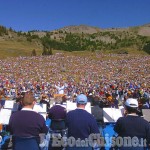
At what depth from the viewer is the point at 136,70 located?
5541cm

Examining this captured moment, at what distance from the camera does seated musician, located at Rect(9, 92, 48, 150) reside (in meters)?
5.71

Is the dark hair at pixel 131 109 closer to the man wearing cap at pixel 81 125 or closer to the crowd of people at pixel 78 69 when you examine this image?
the man wearing cap at pixel 81 125

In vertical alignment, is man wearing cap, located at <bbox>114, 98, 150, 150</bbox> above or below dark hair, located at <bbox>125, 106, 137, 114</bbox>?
below

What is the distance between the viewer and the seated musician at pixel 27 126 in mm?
5715

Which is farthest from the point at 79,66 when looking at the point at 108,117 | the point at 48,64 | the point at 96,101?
the point at 108,117

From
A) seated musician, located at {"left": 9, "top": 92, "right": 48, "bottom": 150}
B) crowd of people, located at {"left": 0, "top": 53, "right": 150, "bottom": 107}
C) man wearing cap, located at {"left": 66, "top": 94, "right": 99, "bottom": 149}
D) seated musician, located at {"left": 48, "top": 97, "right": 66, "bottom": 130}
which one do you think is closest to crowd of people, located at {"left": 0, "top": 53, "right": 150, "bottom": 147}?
crowd of people, located at {"left": 0, "top": 53, "right": 150, "bottom": 107}

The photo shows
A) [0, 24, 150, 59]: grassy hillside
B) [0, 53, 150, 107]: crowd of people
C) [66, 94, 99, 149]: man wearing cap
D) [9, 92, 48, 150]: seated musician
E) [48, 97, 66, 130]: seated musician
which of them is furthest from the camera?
[0, 24, 150, 59]: grassy hillside

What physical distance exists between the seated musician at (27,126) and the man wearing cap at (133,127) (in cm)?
122

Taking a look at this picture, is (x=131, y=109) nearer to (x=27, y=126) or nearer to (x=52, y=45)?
(x=27, y=126)

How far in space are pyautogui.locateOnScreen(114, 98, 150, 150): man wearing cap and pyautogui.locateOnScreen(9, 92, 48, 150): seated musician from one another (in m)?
1.22

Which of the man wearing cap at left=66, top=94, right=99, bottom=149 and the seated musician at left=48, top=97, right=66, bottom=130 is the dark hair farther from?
the seated musician at left=48, top=97, right=66, bottom=130

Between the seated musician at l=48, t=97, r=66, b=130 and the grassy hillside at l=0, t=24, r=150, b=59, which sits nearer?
the seated musician at l=48, t=97, r=66, b=130

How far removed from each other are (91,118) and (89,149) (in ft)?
1.58

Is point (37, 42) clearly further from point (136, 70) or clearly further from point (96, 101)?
point (96, 101)
